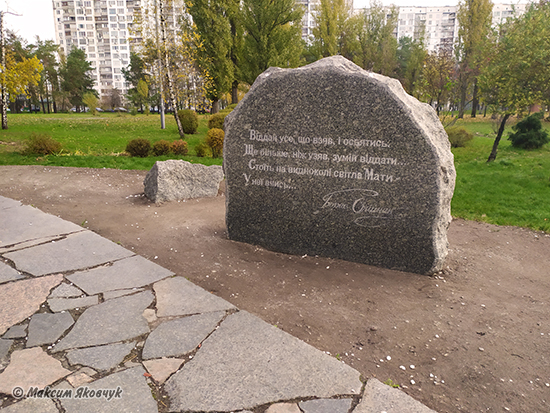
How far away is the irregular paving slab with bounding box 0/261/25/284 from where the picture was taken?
3.35m

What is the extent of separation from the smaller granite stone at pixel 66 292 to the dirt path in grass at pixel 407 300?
1.00m

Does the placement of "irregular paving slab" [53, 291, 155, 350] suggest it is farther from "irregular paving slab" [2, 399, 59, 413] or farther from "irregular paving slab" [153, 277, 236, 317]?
"irregular paving slab" [2, 399, 59, 413]

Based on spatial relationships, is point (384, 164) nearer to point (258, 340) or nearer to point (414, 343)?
point (414, 343)

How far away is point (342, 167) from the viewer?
4230 mm

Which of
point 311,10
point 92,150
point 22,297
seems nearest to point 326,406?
point 22,297

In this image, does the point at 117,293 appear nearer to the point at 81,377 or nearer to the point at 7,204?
the point at 81,377

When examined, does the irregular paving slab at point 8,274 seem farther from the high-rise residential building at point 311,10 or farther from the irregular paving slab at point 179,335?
the high-rise residential building at point 311,10

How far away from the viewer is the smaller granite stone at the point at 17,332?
99.9 inches

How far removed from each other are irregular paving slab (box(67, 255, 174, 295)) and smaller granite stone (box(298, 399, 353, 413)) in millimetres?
1899

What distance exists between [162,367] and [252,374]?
0.54 metres

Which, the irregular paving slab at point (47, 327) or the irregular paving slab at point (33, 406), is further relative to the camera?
the irregular paving slab at point (47, 327)

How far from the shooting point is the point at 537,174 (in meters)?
10.7
